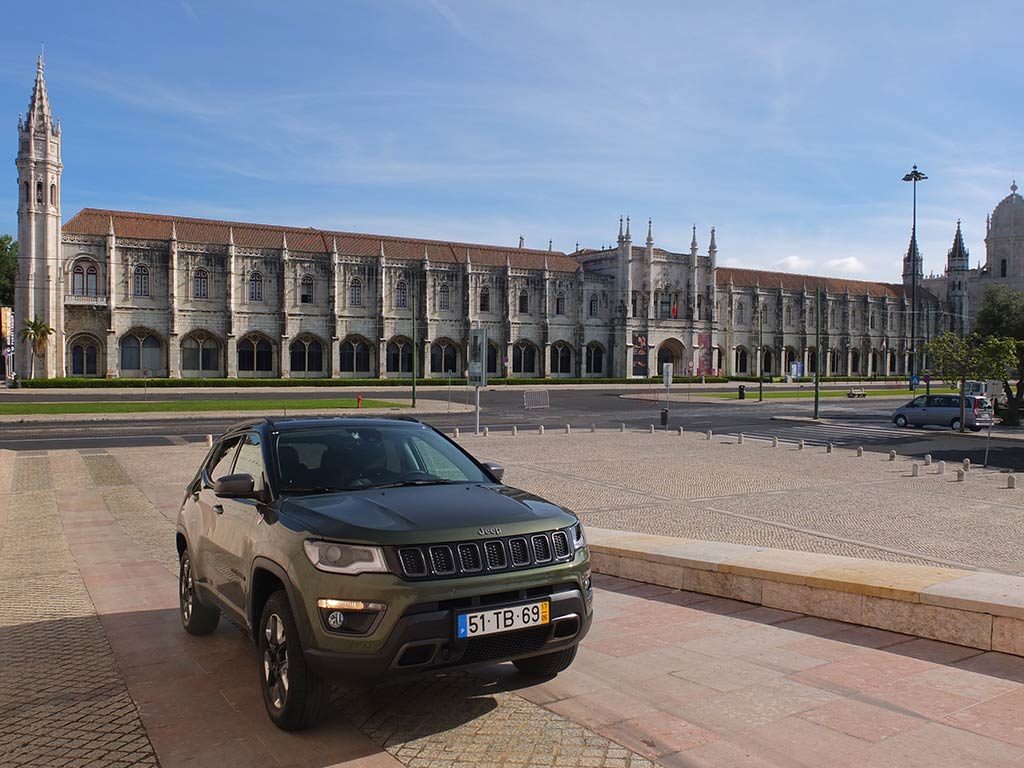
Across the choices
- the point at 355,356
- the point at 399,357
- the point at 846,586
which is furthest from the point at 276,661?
the point at 399,357

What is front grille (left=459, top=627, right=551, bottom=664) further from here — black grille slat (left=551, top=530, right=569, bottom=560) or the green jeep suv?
black grille slat (left=551, top=530, right=569, bottom=560)

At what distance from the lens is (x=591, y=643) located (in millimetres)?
5930

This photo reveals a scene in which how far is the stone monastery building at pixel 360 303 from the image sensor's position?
181 feet

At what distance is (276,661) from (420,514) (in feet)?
3.91

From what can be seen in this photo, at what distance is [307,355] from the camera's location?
63438 millimetres

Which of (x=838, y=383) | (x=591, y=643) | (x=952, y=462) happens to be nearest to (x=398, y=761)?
(x=591, y=643)

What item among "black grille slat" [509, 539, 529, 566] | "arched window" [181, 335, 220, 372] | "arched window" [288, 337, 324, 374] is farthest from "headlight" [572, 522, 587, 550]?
"arched window" [288, 337, 324, 374]

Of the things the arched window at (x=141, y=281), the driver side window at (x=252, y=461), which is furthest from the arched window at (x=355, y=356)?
the driver side window at (x=252, y=461)

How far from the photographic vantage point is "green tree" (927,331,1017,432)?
2859cm

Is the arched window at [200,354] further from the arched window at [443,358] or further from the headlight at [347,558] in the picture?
the headlight at [347,558]

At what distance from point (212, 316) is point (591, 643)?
193 feet

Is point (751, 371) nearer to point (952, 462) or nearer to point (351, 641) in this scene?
point (952, 462)

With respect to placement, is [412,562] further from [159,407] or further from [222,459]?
[159,407]

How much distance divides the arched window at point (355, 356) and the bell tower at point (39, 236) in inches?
784
